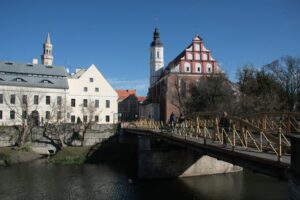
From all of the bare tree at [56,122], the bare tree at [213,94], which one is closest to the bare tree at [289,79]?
the bare tree at [213,94]

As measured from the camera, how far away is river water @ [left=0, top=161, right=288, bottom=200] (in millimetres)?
23281

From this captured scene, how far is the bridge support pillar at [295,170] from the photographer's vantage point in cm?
961

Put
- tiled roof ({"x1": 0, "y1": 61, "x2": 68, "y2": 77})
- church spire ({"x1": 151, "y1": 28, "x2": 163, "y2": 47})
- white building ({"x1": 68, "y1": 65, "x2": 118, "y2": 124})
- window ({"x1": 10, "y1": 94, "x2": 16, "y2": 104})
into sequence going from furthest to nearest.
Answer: church spire ({"x1": 151, "y1": 28, "x2": 163, "y2": 47}) → white building ({"x1": 68, "y1": 65, "x2": 118, "y2": 124}) → tiled roof ({"x1": 0, "y1": 61, "x2": 68, "y2": 77}) → window ({"x1": 10, "y1": 94, "x2": 16, "y2": 104})

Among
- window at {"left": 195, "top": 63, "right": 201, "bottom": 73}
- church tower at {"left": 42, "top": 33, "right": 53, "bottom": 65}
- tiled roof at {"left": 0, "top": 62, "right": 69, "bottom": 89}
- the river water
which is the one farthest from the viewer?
church tower at {"left": 42, "top": 33, "right": 53, "bottom": 65}

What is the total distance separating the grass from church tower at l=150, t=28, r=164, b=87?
42.4 meters

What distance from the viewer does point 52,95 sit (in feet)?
191

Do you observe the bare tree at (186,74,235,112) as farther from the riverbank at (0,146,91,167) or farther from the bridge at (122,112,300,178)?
the bridge at (122,112,300,178)

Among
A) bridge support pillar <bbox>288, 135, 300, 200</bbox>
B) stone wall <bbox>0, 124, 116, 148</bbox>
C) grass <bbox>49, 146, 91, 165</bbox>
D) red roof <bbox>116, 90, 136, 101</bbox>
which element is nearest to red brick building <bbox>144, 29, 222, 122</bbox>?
stone wall <bbox>0, 124, 116, 148</bbox>

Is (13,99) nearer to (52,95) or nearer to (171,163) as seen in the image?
(52,95)

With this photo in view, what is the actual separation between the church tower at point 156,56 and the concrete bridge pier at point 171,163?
53.7 metres

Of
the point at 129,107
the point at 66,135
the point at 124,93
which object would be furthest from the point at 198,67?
the point at 124,93

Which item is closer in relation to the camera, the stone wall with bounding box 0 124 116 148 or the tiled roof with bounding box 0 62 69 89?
the stone wall with bounding box 0 124 116 148

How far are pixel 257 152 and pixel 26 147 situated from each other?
36.3m

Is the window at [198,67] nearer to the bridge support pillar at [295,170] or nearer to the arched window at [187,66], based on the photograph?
the arched window at [187,66]
